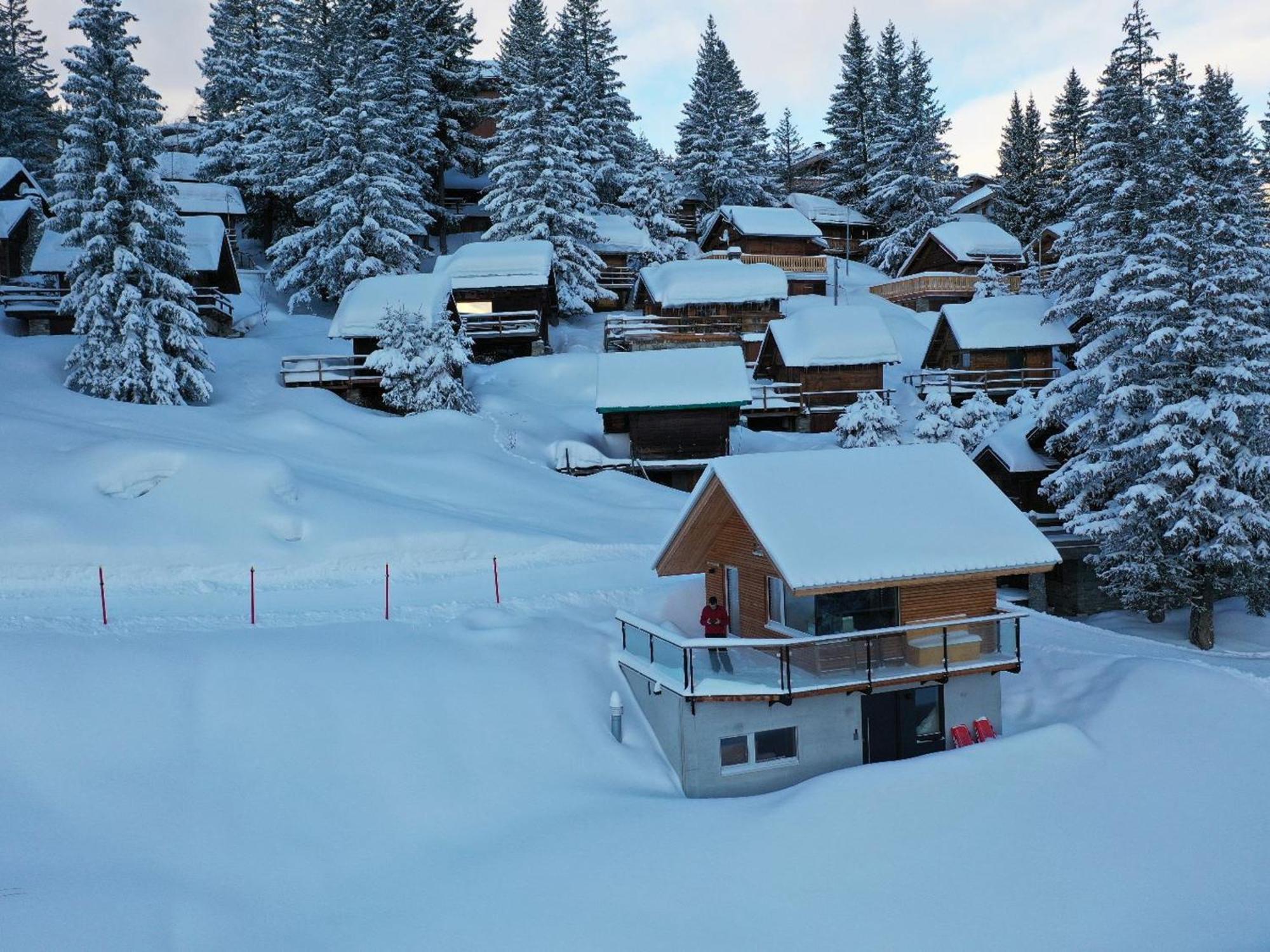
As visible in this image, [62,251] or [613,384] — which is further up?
[62,251]

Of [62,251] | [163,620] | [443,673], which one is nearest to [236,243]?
[62,251]

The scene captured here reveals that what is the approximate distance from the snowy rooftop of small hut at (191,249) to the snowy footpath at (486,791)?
23603mm

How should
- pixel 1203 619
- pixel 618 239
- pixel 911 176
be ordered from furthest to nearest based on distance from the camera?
1. pixel 911 176
2. pixel 618 239
3. pixel 1203 619

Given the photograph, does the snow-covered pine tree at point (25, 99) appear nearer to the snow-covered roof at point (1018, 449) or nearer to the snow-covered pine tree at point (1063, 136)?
the snow-covered roof at point (1018, 449)

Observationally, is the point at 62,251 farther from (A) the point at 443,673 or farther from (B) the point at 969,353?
(B) the point at 969,353

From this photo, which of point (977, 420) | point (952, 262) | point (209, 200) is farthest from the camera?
point (952, 262)

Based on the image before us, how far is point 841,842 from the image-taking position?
13.5m

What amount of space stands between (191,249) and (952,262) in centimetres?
4780

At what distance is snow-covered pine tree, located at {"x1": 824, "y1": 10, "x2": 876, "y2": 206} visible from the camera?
79.8 meters

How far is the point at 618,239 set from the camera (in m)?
59.2

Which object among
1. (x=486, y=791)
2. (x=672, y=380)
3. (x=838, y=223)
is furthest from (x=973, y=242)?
(x=486, y=791)

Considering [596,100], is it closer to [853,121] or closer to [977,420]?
[853,121]

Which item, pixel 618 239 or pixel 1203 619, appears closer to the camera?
pixel 1203 619

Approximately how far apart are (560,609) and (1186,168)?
72.4ft
